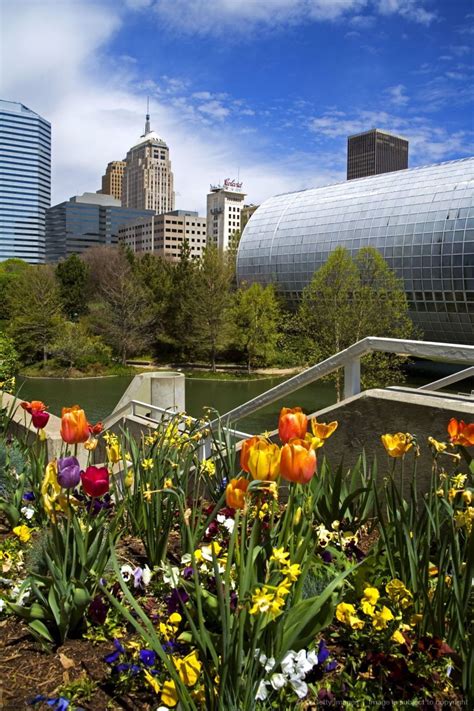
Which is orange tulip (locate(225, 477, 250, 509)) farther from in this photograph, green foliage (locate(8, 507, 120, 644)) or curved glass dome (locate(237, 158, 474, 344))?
curved glass dome (locate(237, 158, 474, 344))

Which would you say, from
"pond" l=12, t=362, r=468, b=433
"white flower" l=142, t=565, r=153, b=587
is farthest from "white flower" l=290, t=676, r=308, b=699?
"pond" l=12, t=362, r=468, b=433

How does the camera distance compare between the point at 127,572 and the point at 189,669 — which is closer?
the point at 189,669

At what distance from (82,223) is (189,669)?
5926 inches

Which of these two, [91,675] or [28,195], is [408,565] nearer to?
[91,675]

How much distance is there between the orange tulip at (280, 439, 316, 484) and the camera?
1850 mm

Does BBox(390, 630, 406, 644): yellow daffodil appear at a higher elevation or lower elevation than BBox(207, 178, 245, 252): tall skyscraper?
lower

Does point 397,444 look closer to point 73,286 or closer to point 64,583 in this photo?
point 64,583

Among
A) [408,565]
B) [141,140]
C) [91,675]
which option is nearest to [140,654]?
[91,675]

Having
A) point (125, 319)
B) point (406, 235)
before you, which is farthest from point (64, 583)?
point (406, 235)

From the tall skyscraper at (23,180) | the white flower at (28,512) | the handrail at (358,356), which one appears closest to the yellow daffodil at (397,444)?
the handrail at (358,356)

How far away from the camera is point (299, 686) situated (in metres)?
1.76

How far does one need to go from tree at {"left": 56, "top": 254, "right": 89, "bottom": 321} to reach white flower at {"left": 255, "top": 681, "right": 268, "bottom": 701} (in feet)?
155

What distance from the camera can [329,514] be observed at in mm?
3016

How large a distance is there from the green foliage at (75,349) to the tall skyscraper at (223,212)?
3502 inches
